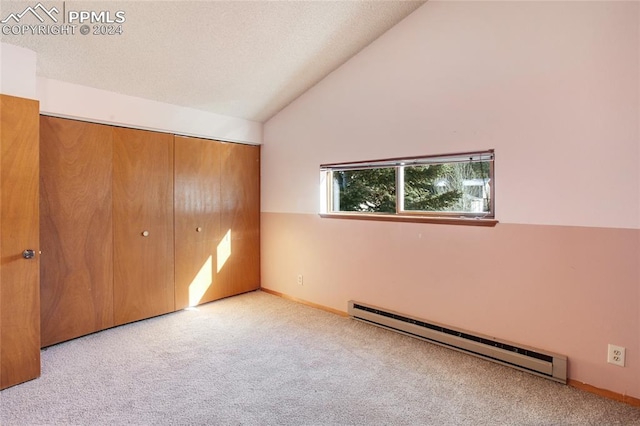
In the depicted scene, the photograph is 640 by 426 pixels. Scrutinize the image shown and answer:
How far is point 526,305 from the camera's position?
245cm

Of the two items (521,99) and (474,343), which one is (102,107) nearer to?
(521,99)

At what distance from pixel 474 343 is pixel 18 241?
3334 millimetres

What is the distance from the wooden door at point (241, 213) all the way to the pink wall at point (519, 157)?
1.31 meters

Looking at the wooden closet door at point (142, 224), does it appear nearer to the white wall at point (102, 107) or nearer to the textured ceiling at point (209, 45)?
the white wall at point (102, 107)

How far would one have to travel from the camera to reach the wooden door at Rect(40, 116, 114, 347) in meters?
2.79

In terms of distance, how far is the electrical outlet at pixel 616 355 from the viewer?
2100 mm

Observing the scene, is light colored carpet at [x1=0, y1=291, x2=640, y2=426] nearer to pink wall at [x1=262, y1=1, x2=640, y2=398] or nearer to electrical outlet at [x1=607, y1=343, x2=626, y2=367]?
electrical outlet at [x1=607, y1=343, x2=626, y2=367]

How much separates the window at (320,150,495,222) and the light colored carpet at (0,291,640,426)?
116cm

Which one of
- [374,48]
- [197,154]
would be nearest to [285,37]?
[374,48]

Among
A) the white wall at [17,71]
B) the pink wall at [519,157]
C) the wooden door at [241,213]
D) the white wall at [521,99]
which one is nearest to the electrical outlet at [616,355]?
the pink wall at [519,157]

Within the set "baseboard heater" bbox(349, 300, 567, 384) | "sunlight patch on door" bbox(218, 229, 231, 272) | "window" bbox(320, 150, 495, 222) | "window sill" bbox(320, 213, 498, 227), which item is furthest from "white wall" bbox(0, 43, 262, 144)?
"baseboard heater" bbox(349, 300, 567, 384)

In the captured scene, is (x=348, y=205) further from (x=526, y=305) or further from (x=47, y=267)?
(x=47, y=267)

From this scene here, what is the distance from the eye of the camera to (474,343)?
2.62 m

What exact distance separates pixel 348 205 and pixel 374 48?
1.57 meters
